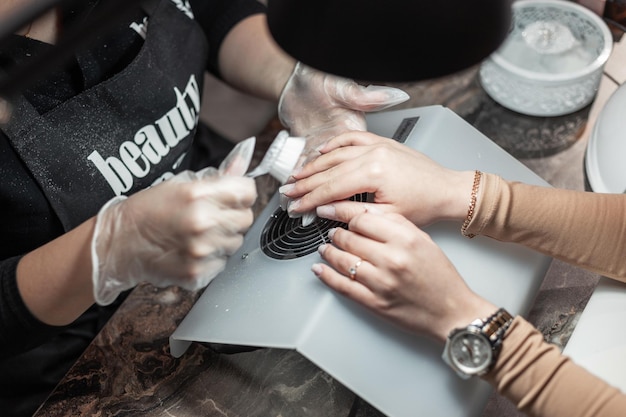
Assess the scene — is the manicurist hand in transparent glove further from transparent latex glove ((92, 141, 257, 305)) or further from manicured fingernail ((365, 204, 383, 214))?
manicured fingernail ((365, 204, 383, 214))

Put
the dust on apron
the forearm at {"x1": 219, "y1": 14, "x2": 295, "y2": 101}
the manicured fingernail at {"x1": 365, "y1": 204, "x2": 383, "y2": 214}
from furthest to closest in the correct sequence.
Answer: the forearm at {"x1": 219, "y1": 14, "x2": 295, "y2": 101} < the dust on apron < the manicured fingernail at {"x1": 365, "y1": 204, "x2": 383, "y2": 214}

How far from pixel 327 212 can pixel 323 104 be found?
0.97 ft

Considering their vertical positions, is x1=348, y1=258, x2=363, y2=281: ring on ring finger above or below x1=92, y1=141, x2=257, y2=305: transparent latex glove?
below

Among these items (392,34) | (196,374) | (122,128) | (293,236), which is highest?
(392,34)

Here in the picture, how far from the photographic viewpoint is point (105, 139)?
1.11 m

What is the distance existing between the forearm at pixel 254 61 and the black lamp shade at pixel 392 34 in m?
0.75

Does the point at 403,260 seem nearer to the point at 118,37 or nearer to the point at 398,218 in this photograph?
the point at 398,218

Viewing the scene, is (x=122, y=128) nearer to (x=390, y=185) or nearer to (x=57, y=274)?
(x=57, y=274)

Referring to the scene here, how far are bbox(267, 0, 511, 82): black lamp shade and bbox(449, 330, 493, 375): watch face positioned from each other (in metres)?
0.41

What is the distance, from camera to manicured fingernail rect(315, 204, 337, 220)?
0.97 meters

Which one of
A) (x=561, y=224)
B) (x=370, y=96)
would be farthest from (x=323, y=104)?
(x=561, y=224)

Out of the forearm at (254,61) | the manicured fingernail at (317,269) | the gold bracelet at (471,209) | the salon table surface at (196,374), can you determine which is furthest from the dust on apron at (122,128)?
the gold bracelet at (471,209)

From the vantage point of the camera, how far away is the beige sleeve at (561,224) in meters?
0.96

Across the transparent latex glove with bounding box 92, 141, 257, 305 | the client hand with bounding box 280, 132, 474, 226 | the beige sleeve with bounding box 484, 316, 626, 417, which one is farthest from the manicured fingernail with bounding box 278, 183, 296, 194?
the beige sleeve with bounding box 484, 316, 626, 417
